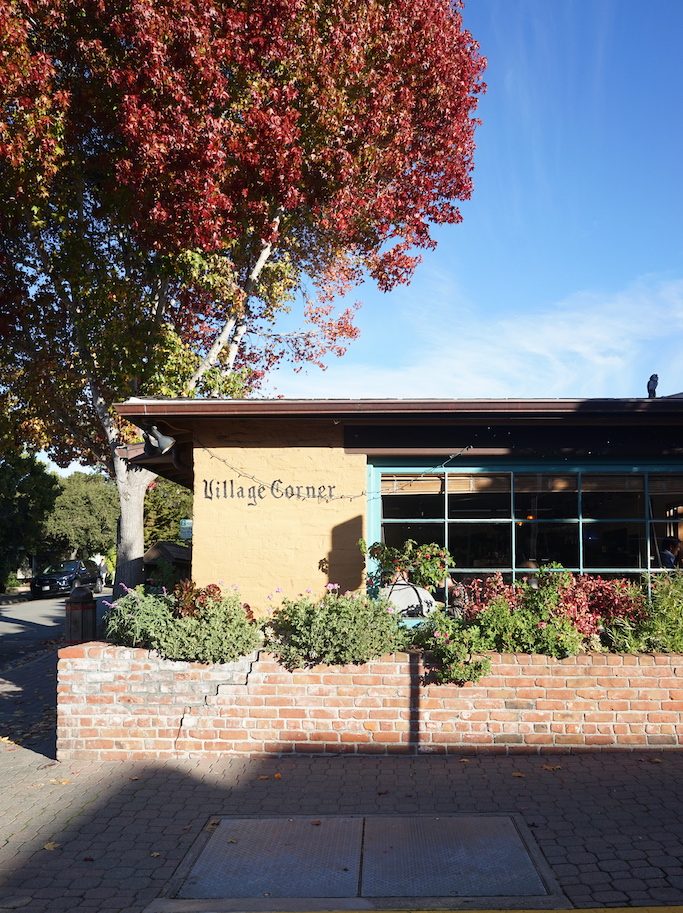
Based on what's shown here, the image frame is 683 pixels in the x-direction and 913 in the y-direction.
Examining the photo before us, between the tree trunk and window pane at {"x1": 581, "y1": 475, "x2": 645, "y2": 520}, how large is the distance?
288 inches

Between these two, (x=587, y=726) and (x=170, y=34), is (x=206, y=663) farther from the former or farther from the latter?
(x=170, y=34)

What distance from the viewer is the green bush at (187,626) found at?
7.00 metres

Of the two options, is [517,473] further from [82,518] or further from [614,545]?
[82,518]

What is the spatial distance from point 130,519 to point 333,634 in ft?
23.7

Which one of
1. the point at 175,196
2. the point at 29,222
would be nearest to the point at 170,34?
the point at 175,196

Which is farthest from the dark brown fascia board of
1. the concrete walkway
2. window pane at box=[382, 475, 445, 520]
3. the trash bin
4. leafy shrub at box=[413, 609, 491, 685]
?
the trash bin

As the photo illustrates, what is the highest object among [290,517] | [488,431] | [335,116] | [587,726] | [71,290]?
[335,116]

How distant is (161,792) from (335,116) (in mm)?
9882

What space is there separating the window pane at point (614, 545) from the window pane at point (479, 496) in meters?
1.07

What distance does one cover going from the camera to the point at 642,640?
6883 millimetres

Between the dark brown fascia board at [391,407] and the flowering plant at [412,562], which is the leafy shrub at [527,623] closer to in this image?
the flowering plant at [412,562]

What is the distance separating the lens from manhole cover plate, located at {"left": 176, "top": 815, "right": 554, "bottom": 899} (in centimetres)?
443

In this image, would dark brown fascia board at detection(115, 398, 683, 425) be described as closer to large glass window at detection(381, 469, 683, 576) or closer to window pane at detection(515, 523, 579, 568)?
large glass window at detection(381, 469, 683, 576)

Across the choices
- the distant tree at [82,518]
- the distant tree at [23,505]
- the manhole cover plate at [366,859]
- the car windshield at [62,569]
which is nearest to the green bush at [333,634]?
the manhole cover plate at [366,859]
